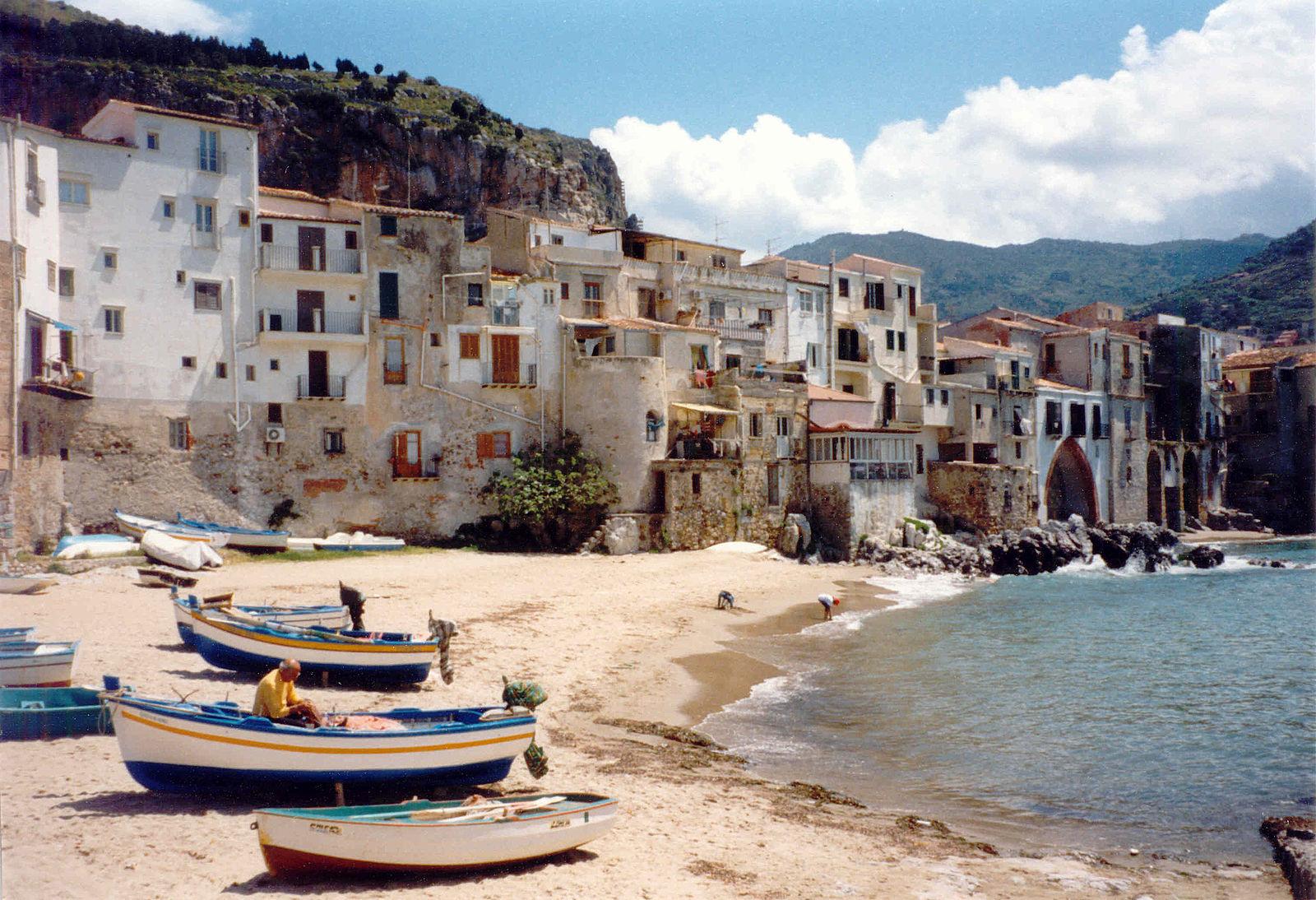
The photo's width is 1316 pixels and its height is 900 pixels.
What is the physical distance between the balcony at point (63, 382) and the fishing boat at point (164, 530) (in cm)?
416

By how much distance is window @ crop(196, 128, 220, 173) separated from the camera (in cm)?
3631

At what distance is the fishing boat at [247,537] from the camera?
32.9 m

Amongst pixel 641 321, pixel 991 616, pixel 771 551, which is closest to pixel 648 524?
pixel 771 551

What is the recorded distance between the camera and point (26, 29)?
6319 cm

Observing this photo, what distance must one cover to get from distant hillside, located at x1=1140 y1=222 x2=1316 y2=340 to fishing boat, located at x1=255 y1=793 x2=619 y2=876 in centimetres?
11100

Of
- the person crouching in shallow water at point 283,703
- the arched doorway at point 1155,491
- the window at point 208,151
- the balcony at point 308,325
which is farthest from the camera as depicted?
the arched doorway at point 1155,491

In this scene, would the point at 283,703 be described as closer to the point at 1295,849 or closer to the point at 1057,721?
the point at 1295,849

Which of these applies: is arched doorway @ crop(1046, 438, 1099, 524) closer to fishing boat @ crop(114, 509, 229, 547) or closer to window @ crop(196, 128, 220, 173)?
fishing boat @ crop(114, 509, 229, 547)

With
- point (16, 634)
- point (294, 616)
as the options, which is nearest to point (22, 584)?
point (16, 634)

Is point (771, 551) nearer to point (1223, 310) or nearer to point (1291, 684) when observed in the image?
point (1291, 684)

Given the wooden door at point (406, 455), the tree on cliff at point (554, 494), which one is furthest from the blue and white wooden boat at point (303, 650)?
the wooden door at point (406, 455)

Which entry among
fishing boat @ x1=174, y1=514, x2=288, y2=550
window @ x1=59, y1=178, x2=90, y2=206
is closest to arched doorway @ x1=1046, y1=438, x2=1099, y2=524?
fishing boat @ x1=174, y1=514, x2=288, y2=550

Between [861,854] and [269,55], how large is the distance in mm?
93130

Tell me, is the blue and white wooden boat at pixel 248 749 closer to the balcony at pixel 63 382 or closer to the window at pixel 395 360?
the balcony at pixel 63 382
